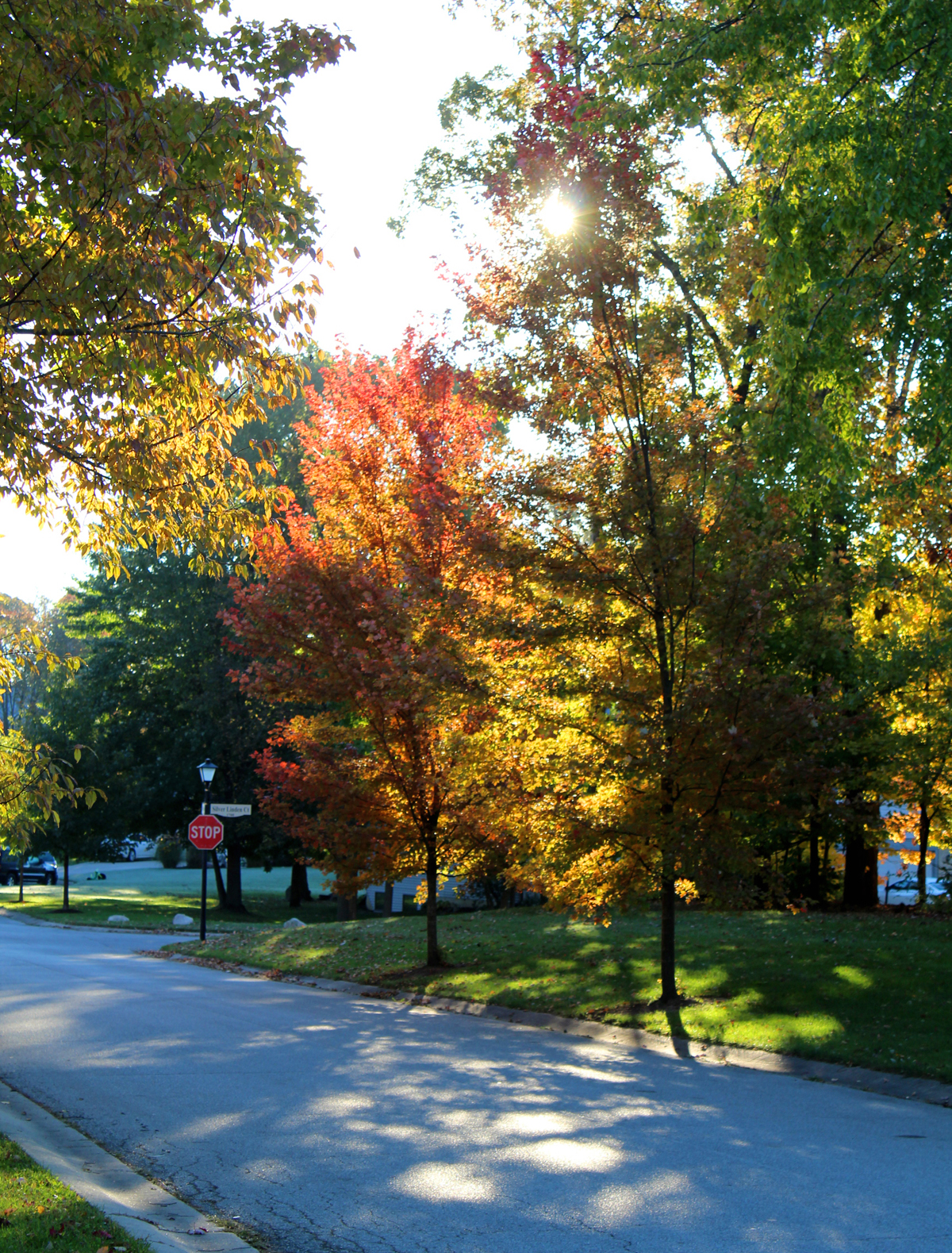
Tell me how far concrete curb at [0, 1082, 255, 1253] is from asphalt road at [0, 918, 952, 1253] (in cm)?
19

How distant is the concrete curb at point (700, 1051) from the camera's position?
961 cm

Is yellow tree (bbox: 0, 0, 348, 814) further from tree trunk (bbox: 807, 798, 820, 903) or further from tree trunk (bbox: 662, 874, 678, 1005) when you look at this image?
tree trunk (bbox: 807, 798, 820, 903)

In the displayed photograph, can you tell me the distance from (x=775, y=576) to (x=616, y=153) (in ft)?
17.9

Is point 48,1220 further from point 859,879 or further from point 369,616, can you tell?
point 859,879

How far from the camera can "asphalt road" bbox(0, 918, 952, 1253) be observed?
18.6ft

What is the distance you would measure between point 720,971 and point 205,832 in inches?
508

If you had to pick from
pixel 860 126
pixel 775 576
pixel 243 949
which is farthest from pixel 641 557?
pixel 243 949

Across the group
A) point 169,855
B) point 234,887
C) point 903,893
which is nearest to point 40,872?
point 169,855

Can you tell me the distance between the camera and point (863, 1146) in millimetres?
7398

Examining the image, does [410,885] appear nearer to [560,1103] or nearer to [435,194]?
[435,194]

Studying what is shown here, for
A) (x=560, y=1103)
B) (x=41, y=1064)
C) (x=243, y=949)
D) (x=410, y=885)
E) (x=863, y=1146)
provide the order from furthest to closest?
1. (x=410, y=885)
2. (x=243, y=949)
3. (x=41, y=1064)
4. (x=560, y=1103)
5. (x=863, y=1146)

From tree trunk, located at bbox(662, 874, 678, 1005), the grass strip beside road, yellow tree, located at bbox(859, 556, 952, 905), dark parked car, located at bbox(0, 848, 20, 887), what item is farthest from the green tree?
tree trunk, located at bbox(662, 874, 678, 1005)

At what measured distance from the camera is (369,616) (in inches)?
675

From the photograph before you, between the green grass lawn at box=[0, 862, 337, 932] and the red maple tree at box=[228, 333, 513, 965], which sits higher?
the red maple tree at box=[228, 333, 513, 965]
